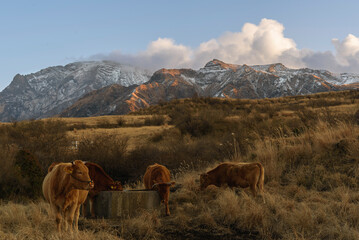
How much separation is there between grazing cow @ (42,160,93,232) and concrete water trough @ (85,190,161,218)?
1.49 metres

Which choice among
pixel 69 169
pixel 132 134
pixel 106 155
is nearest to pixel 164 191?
pixel 69 169

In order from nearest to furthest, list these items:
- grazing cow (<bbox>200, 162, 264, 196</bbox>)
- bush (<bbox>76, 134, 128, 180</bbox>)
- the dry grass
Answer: grazing cow (<bbox>200, 162, 264, 196</bbox>) → bush (<bbox>76, 134, 128, 180</bbox>) → the dry grass

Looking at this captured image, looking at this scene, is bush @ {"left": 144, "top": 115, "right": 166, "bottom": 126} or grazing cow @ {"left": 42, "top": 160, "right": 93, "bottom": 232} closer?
grazing cow @ {"left": 42, "top": 160, "right": 93, "bottom": 232}

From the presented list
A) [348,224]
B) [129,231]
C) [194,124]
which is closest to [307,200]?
[348,224]

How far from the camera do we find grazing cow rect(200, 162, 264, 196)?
23.3 feet

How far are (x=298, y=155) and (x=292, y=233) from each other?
5.25 meters

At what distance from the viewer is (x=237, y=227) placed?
227 inches

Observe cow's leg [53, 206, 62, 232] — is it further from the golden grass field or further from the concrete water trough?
the concrete water trough

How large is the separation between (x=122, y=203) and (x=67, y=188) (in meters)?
2.13

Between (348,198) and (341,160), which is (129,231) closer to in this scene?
(348,198)

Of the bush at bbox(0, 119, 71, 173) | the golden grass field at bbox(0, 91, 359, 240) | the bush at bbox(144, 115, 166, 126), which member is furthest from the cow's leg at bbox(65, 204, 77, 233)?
the bush at bbox(144, 115, 166, 126)

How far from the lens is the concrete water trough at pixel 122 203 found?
670cm

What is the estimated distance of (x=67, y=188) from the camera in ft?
15.8

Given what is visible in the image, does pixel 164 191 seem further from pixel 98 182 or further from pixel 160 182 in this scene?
pixel 98 182
